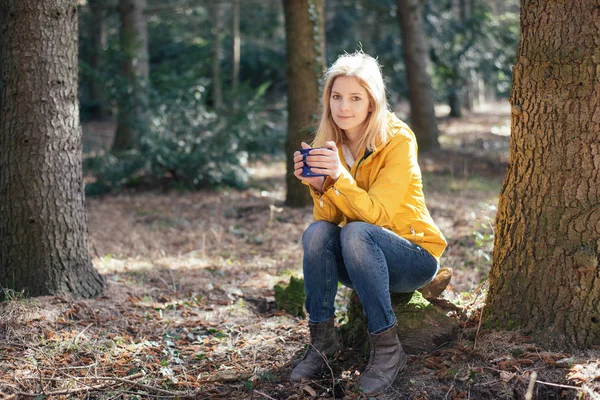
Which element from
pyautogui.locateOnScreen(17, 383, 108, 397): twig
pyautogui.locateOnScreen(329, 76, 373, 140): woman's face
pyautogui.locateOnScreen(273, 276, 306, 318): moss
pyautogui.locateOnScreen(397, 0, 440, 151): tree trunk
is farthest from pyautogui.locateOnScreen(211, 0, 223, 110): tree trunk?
pyautogui.locateOnScreen(17, 383, 108, 397): twig

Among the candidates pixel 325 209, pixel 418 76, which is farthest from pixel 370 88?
pixel 418 76

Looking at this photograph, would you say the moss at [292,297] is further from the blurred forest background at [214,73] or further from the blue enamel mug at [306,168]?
the blurred forest background at [214,73]

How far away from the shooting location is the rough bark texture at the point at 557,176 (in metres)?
2.87

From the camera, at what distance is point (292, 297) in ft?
14.1

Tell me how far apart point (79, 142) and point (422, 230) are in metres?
2.32

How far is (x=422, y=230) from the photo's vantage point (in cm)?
318

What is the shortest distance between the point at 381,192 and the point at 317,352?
0.89m

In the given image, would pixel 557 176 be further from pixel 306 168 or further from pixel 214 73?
pixel 214 73

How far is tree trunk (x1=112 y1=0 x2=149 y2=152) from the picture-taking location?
9125 millimetres

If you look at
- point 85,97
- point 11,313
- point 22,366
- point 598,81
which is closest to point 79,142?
point 11,313

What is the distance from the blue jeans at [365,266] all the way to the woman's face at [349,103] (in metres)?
0.54

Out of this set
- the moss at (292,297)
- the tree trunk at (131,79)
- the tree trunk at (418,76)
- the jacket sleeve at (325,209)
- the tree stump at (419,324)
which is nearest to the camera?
the jacket sleeve at (325,209)

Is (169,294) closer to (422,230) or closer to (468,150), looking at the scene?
(422,230)

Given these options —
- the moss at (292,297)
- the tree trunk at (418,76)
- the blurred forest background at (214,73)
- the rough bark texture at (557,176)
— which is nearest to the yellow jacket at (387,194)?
the rough bark texture at (557,176)
